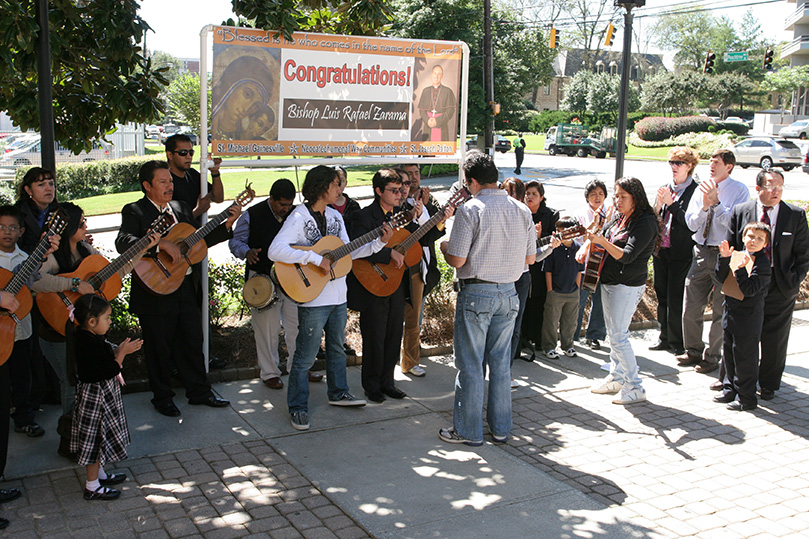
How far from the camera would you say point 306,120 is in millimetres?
7137

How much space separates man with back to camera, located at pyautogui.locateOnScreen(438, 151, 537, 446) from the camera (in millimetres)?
5469

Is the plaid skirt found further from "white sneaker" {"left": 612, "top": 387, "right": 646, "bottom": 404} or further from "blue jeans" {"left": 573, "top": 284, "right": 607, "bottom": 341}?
"blue jeans" {"left": 573, "top": 284, "right": 607, "bottom": 341}

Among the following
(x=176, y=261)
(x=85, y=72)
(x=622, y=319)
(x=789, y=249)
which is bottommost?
(x=622, y=319)

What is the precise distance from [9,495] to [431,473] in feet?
8.90

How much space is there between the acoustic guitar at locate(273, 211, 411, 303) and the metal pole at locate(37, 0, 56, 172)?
2094mm

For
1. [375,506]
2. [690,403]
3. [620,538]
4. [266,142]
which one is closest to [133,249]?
[266,142]

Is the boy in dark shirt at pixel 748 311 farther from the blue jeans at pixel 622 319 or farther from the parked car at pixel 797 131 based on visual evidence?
the parked car at pixel 797 131

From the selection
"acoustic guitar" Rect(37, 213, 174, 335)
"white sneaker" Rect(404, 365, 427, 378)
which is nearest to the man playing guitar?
"acoustic guitar" Rect(37, 213, 174, 335)

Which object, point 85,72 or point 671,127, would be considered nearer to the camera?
point 85,72

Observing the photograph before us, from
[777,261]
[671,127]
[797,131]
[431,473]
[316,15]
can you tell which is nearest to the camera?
[431,473]

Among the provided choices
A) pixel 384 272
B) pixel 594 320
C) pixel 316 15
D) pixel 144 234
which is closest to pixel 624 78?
pixel 594 320

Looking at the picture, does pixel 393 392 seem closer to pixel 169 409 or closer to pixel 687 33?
pixel 169 409

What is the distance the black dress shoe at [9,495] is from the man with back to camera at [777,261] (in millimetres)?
6179

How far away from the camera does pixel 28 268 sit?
4871 millimetres
